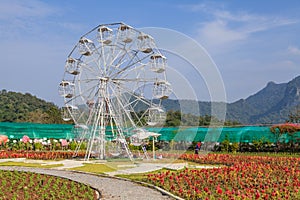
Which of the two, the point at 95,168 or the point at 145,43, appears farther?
the point at 145,43

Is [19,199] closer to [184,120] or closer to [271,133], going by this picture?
[184,120]

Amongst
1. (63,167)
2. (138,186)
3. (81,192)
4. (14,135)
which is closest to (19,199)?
(81,192)

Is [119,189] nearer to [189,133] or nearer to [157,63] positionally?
[157,63]

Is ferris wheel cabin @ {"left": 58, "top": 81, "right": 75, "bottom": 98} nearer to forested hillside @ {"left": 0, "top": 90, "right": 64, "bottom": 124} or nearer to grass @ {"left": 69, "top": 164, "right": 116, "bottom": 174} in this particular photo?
grass @ {"left": 69, "top": 164, "right": 116, "bottom": 174}

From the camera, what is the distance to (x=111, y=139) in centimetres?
1862

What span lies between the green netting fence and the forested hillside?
39.3 feet

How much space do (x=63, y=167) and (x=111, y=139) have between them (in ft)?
12.1

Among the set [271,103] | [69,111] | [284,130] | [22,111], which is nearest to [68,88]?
[69,111]

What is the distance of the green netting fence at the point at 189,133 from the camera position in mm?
26353

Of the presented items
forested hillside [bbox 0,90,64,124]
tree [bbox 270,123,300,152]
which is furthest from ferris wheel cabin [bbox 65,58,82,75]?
forested hillside [bbox 0,90,64,124]

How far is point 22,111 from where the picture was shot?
4809cm

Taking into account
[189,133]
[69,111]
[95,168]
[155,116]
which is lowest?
[95,168]

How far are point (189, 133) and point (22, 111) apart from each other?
97.4 ft

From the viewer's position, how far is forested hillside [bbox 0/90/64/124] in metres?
45.7
